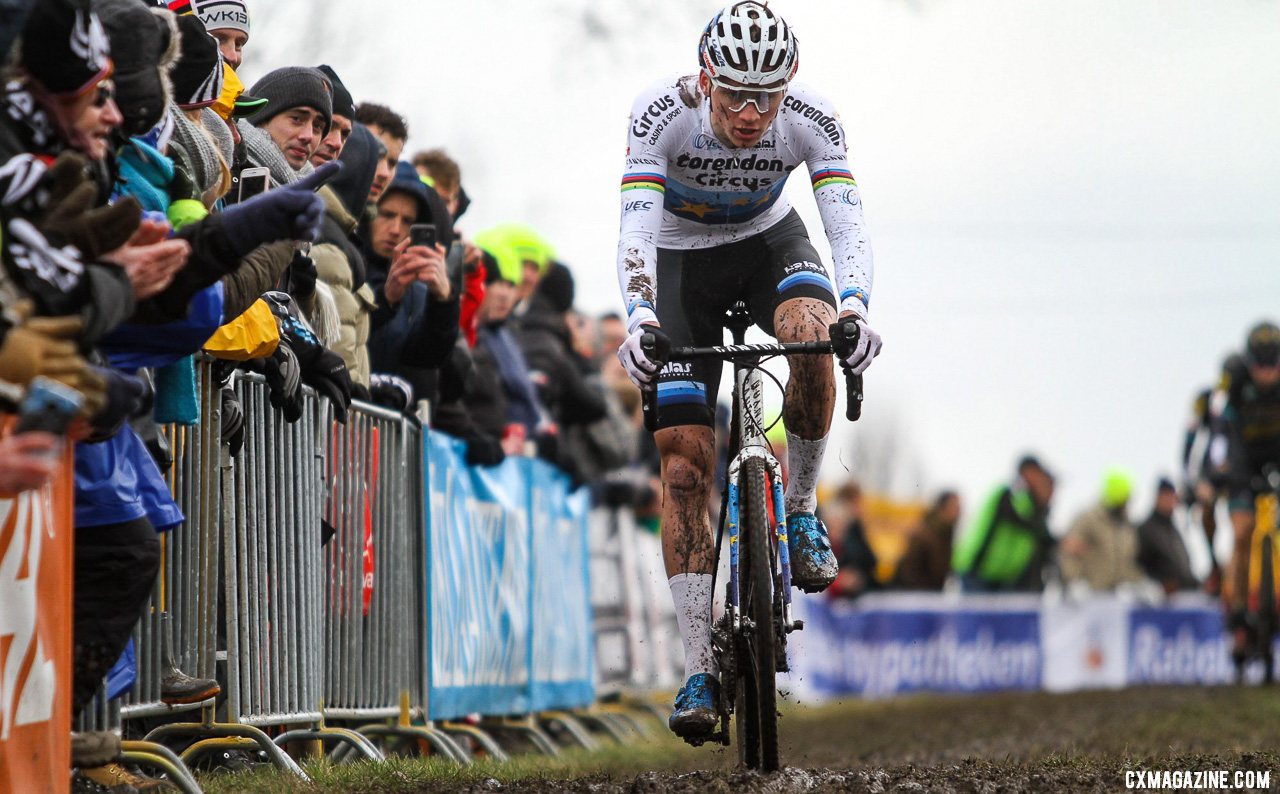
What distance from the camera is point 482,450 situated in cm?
1089

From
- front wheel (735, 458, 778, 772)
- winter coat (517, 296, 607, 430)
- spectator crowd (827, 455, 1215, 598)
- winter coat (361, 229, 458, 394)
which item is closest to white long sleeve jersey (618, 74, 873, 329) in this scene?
front wheel (735, 458, 778, 772)

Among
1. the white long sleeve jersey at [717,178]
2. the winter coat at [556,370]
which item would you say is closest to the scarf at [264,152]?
the white long sleeve jersey at [717,178]

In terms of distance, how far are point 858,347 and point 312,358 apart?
2242 millimetres

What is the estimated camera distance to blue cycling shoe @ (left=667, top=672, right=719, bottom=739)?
6.79m

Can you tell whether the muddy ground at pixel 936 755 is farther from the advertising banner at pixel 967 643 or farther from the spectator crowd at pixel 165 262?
the advertising banner at pixel 967 643

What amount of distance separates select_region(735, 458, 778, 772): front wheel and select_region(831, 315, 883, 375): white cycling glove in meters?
0.51

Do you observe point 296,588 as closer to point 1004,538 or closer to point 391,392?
point 391,392

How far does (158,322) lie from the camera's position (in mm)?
5363

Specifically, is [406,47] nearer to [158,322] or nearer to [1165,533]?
[1165,533]

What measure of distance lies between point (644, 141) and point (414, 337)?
8.66 ft

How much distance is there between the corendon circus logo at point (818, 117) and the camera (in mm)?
7422

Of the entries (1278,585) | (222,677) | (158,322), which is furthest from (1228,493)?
(158,322)

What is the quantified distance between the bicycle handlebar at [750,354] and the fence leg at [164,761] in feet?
6.99

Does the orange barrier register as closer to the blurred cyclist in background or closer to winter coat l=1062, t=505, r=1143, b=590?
the blurred cyclist in background
